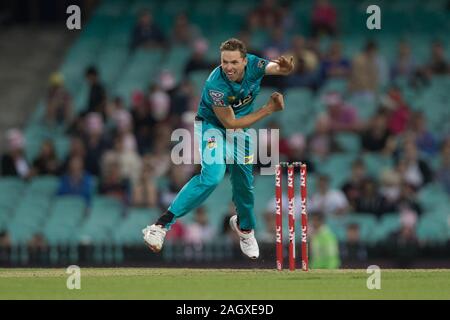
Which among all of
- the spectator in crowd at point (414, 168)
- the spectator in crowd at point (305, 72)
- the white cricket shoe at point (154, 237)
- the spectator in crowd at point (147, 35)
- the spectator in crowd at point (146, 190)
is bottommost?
the white cricket shoe at point (154, 237)

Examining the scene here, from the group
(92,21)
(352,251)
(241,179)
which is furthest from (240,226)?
(92,21)

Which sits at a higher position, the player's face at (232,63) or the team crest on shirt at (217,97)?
the player's face at (232,63)

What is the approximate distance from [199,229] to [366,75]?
14.2 ft

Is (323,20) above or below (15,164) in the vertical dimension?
above

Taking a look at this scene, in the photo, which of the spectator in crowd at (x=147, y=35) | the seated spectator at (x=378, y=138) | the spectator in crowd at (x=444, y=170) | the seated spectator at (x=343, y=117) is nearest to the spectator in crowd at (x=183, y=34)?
the spectator in crowd at (x=147, y=35)

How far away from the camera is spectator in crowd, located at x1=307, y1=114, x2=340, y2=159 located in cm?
2158

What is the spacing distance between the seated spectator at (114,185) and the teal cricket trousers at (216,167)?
6.58 meters

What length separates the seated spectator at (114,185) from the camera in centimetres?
2130

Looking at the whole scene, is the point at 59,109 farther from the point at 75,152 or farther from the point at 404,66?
the point at 404,66

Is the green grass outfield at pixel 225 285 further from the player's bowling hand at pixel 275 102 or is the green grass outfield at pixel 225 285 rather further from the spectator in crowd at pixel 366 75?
the spectator in crowd at pixel 366 75

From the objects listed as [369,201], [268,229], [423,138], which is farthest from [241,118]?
[423,138]

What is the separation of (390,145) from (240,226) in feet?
21.6

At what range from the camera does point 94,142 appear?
22062 mm

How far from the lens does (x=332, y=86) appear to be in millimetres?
22797
